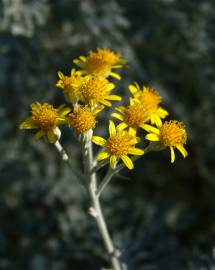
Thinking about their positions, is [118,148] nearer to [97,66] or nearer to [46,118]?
[46,118]

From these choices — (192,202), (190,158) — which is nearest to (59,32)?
(190,158)

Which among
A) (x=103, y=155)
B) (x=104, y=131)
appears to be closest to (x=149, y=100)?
(x=103, y=155)

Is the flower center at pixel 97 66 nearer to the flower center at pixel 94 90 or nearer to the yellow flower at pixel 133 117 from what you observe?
the flower center at pixel 94 90

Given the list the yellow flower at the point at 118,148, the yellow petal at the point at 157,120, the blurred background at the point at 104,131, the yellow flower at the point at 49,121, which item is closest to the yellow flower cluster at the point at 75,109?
the yellow flower at the point at 49,121

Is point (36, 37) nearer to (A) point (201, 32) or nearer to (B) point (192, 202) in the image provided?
(A) point (201, 32)

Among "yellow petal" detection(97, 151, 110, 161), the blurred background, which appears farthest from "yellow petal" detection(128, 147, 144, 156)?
the blurred background
